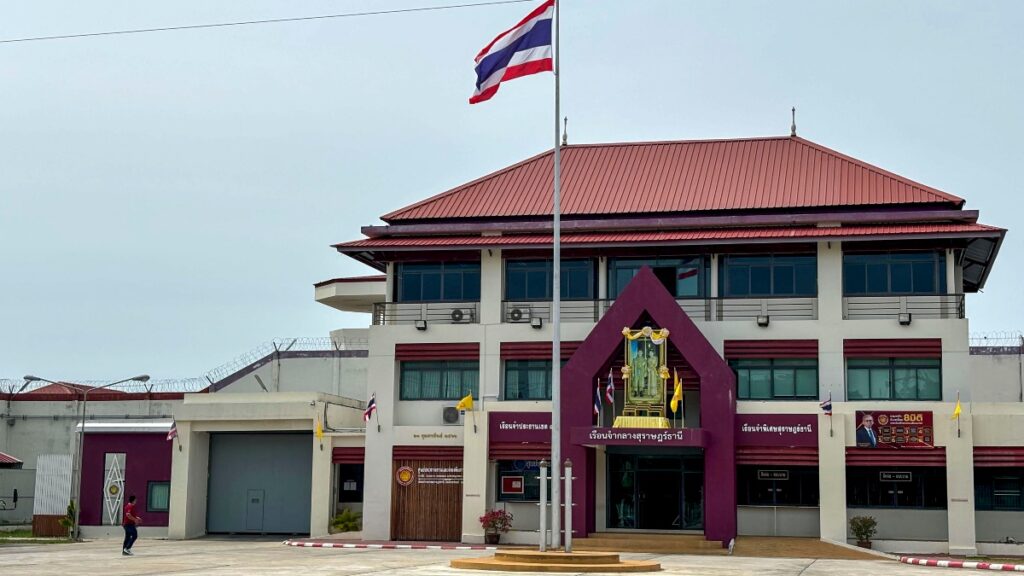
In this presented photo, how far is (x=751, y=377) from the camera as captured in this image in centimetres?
4756

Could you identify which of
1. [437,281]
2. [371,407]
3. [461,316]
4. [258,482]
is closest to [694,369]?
[461,316]

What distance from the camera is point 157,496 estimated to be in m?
55.4

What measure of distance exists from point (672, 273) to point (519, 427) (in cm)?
807

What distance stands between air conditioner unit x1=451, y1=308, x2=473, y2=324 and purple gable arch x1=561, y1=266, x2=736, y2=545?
16.2ft

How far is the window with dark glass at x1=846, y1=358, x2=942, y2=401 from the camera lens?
46125 mm

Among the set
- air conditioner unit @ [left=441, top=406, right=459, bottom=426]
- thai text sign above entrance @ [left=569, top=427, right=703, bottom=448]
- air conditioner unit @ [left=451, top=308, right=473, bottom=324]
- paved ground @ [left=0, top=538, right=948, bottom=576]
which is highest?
air conditioner unit @ [left=451, top=308, right=473, bottom=324]

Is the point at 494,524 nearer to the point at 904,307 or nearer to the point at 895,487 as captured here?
the point at 895,487

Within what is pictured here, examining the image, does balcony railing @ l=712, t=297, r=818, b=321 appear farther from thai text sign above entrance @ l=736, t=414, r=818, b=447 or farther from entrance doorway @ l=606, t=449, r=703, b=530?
entrance doorway @ l=606, t=449, r=703, b=530

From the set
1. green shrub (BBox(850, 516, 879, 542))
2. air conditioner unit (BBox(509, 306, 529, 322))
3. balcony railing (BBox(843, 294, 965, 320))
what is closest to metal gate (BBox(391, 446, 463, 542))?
air conditioner unit (BBox(509, 306, 529, 322))

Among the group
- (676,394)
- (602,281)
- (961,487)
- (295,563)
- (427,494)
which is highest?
(602,281)

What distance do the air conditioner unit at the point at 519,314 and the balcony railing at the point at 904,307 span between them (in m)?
11.6

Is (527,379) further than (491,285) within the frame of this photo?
No

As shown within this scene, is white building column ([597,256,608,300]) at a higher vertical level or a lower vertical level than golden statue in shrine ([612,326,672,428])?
higher

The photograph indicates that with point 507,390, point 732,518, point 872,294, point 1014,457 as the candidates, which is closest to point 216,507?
point 507,390
